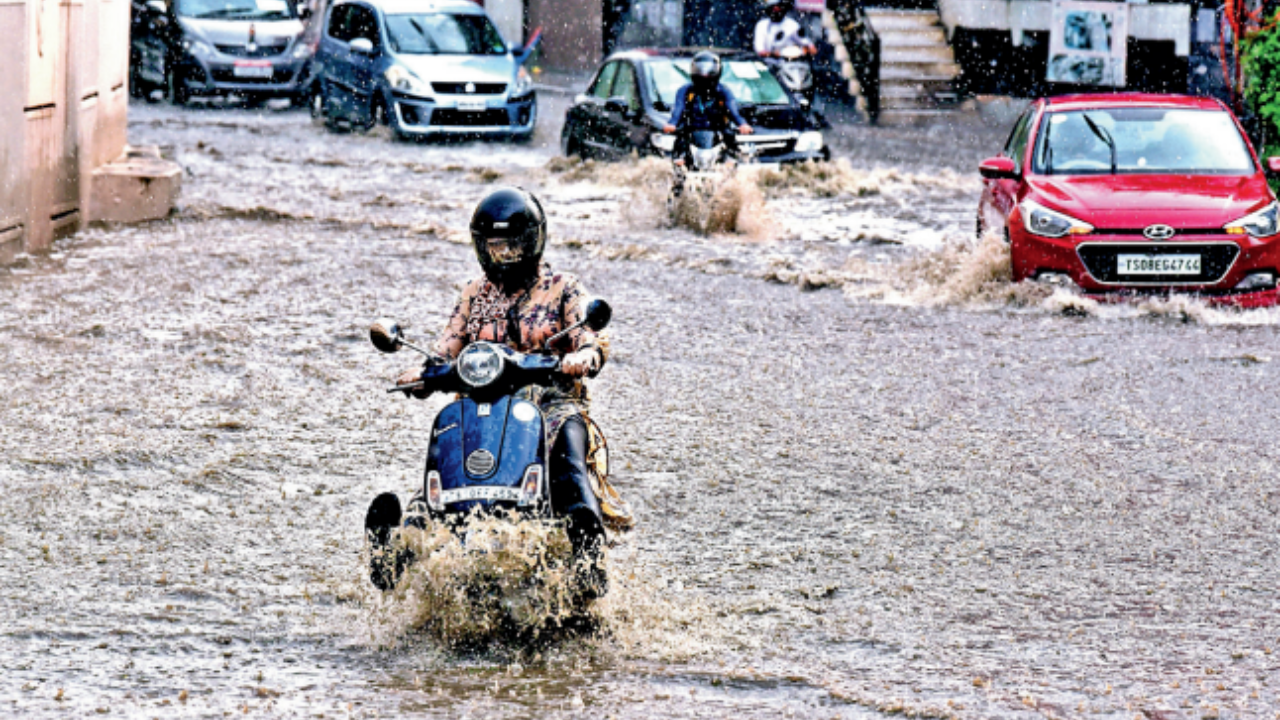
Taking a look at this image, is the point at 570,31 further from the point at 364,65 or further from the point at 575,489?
the point at 575,489

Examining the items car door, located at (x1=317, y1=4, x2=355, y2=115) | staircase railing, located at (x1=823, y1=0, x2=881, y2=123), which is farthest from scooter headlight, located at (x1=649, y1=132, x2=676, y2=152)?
staircase railing, located at (x1=823, y1=0, x2=881, y2=123)

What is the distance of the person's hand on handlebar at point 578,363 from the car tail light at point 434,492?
0.48 metres

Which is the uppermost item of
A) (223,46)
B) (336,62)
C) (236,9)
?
(236,9)

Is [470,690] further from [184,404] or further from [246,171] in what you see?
[246,171]

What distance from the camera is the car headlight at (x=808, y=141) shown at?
2066cm

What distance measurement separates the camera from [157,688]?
5.46 meters

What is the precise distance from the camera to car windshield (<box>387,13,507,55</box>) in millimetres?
25703

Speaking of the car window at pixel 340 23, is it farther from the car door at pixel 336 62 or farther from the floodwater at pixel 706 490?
the floodwater at pixel 706 490

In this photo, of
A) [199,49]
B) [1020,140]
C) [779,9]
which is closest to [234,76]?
[199,49]

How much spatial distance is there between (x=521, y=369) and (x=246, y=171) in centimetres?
1658

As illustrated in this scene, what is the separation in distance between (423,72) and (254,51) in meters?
5.81

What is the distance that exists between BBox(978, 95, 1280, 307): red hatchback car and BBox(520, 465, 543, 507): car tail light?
7.78 m

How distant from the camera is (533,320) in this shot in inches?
246

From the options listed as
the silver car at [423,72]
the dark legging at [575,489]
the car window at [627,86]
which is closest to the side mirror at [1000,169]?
the car window at [627,86]
